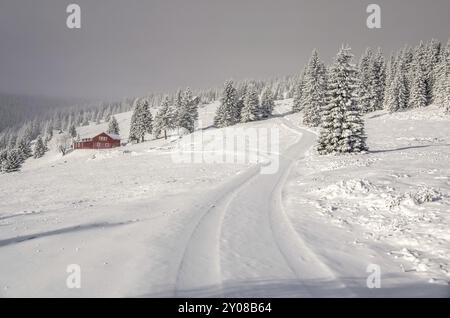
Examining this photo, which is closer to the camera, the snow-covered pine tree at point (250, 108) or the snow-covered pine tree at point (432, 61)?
the snow-covered pine tree at point (432, 61)

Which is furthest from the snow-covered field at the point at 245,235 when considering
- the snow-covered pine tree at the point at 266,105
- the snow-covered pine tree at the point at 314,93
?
the snow-covered pine tree at the point at 266,105

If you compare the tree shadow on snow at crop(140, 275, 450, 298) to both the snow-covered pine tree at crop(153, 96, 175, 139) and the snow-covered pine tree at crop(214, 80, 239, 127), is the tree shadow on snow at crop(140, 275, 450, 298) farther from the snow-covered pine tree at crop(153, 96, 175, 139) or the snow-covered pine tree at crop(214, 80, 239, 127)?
the snow-covered pine tree at crop(214, 80, 239, 127)

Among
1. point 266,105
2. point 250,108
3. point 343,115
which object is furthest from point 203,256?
point 266,105

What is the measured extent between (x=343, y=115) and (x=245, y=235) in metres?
28.1

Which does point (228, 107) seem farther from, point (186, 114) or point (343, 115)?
point (343, 115)

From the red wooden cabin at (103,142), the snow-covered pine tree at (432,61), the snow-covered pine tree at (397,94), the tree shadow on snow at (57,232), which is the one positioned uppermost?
the snow-covered pine tree at (432,61)

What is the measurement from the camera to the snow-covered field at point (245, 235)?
972 cm

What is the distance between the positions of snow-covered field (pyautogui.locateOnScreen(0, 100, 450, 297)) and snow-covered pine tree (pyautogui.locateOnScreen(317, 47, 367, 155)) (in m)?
8.20

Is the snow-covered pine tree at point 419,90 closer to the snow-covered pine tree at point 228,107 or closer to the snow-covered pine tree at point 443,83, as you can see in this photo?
the snow-covered pine tree at point 443,83

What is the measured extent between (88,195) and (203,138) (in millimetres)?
41642

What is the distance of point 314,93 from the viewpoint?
72.0 meters

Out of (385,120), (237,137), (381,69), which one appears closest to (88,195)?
(237,137)

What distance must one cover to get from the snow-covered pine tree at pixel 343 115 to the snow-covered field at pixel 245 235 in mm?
8205
